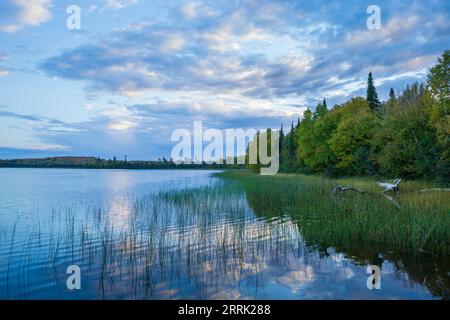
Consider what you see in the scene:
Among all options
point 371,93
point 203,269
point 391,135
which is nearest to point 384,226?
point 203,269

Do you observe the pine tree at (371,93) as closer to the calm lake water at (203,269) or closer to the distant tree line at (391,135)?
the distant tree line at (391,135)

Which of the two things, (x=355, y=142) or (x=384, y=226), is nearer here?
(x=384, y=226)

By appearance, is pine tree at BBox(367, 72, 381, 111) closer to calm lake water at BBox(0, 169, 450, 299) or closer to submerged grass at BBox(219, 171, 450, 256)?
submerged grass at BBox(219, 171, 450, 256)

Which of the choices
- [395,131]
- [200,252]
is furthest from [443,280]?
[395,131]

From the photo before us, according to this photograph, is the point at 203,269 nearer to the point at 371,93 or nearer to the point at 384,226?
the point at 384,226

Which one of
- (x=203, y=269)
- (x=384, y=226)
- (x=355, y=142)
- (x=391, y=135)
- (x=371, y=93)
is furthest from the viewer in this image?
(x=371, y=93)

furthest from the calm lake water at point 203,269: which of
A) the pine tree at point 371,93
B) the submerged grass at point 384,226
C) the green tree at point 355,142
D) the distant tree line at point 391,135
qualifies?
the pine tree at point 371,93

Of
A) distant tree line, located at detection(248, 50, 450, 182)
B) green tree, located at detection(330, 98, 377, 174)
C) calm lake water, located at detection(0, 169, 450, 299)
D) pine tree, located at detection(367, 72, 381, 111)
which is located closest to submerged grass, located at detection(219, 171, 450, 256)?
calm lake water, located at detection(0, 169, 450, 299)

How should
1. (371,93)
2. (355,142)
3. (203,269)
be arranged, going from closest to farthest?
(203,269), (355,142), (371,93)

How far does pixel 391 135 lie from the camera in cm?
2298

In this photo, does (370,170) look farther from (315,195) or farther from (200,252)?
(200,252)

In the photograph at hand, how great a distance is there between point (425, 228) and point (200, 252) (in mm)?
5568

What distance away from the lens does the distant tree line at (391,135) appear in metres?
16.9
